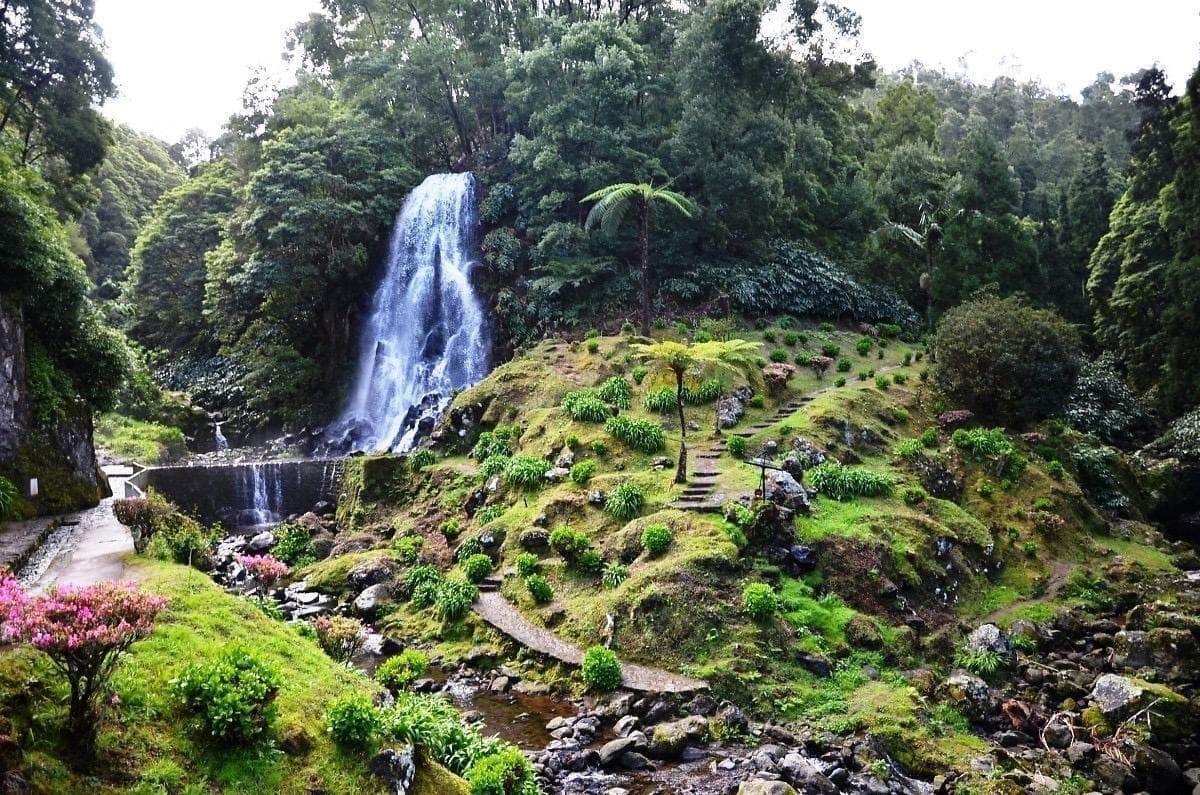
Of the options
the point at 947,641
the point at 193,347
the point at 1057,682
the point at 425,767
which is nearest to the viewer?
the point at 425,767

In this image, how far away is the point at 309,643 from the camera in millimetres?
11094

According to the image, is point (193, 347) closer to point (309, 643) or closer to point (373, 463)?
point (373, 463)

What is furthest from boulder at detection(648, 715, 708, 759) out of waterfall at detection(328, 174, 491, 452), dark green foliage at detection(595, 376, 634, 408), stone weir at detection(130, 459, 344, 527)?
waterfall at detection(328, 174, 491, 452)

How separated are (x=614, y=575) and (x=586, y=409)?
21.9ft

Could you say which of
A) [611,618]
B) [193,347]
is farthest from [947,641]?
[193,347]

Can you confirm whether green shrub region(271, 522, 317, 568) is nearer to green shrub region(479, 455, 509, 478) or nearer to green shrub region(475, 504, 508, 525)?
green shrub region(475, 504, 508, 525)

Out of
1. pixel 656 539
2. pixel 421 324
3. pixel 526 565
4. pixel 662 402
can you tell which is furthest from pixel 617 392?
pixel 421 324

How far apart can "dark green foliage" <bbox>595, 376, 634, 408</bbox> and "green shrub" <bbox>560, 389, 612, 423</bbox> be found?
0.64 meters

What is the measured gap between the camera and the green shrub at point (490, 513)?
1838 cm

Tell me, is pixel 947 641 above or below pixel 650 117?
below

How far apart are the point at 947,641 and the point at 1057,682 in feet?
5.74

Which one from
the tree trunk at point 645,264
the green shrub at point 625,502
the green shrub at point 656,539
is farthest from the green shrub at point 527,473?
the tree trunk at point 645,264

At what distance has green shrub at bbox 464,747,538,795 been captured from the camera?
27.8 feet

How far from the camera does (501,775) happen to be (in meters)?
8.56
